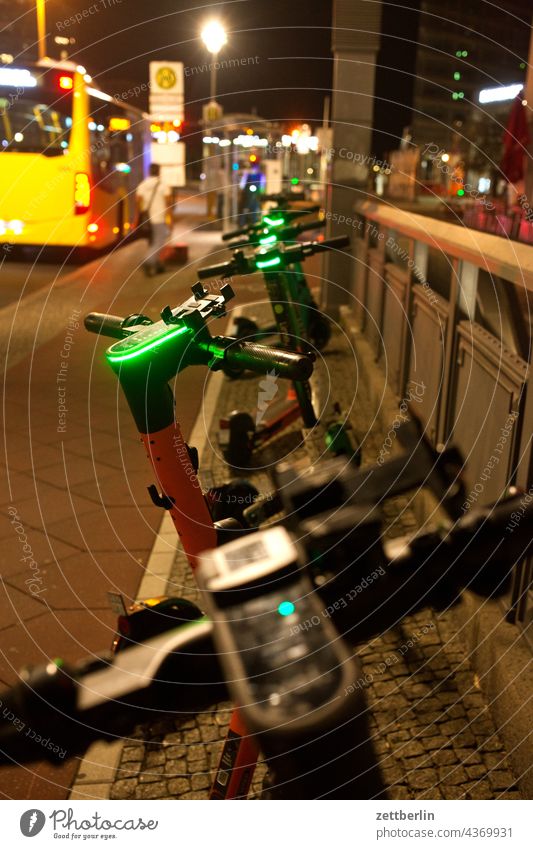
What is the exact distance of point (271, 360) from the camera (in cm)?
162

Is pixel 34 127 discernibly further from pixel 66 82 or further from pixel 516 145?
pixel 516 145

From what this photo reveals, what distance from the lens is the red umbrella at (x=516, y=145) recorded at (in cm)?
1327

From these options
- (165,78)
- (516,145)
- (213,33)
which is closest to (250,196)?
(165,78)

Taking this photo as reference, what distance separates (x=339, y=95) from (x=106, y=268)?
6513mm

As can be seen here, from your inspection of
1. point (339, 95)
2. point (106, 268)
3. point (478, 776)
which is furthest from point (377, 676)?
point (106, 268)

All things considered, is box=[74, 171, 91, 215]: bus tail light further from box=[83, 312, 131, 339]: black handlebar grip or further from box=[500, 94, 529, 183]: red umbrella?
box=[83, 312, 131, 339]: black handlebar grip

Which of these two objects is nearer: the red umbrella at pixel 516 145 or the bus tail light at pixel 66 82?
the red umbrella at pixel 516 145

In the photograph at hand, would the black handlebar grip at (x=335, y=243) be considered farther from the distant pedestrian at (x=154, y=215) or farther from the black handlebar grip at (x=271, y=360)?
the distant pedestrian at (x=154, y=215)

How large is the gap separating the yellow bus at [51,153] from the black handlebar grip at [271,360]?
45.5 ft

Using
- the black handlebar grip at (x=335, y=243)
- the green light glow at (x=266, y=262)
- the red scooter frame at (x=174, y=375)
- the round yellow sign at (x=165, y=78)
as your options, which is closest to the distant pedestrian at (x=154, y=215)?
the round yellow sign at (x=165, y=78)

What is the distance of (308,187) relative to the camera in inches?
1313

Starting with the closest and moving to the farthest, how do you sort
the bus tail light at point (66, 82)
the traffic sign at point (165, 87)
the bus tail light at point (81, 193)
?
the bus tail light at point (66, 82), the traffic sign at point (165, 87), the bus tail light at point (81, 193)

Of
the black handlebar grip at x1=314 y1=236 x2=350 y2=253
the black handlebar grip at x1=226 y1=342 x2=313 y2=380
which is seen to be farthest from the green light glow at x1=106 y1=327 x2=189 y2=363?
the black handlebar grip at x1=314 y1=236 x2=350 y2=253

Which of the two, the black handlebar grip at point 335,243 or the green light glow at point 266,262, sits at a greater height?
the black handlebar grip at point 335,243
